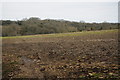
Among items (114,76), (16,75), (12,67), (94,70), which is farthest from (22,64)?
(114,76)

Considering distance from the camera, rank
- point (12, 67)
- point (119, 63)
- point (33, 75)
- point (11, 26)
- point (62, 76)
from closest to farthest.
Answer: point (62, 76), point (33, 75), point (119, 63), point (12, 67), point (11, 26)

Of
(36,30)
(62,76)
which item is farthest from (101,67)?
(36,30)

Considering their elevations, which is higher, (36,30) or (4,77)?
(36,30)

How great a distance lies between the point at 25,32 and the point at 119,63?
105 feet

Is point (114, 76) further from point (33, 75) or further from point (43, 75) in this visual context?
point (33, 75)

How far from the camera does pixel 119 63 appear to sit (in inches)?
269

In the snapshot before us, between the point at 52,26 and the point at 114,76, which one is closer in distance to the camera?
the point at 114,76

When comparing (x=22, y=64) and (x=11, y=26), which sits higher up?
(x=11, y=26)

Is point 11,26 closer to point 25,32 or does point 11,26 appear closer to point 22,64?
point 25,32

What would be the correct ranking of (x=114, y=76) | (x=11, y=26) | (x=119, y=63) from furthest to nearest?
(x=11, y=26) → (x=119, y=63) → (x=114, y=76)

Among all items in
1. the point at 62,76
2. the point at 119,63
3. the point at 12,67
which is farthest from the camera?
the point at 12,67

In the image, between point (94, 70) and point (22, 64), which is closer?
point (94, 70)

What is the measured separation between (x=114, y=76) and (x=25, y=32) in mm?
33155

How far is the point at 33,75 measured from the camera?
20.3 ft
